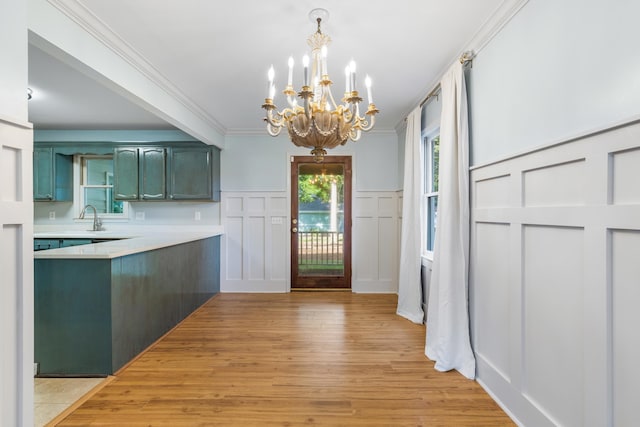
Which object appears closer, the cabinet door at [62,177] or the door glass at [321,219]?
the cabinet door at [62,177]

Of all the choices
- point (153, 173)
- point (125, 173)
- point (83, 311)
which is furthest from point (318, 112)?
point (125, 173)

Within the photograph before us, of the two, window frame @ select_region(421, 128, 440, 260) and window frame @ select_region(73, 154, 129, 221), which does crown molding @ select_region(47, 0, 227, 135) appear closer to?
window frame @ select_region(73, 154, 129, 221)

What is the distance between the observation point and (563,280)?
148 cm

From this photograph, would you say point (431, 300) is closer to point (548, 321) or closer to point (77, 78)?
point (548, 321)

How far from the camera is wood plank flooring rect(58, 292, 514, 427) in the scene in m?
1.86

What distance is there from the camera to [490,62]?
210cm

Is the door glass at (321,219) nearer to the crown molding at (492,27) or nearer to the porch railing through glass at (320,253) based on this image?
the porch railing through glass at (320,253)

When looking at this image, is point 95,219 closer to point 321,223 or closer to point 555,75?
point 321,223

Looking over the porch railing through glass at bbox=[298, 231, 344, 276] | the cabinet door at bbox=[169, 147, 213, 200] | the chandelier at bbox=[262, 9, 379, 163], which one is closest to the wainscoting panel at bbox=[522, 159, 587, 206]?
the chandelier at bbox=[262, 9, 379, 163]

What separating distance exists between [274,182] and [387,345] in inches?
112

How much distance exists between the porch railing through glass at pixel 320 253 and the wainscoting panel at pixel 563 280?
108 inches

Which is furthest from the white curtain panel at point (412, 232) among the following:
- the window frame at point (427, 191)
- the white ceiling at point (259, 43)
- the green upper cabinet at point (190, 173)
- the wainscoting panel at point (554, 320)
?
the green upper cabinet at point (190, 173)

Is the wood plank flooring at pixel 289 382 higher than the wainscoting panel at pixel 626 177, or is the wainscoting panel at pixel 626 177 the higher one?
the wainscoting panel at pixel 626 177

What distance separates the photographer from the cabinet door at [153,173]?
4406 millimetres
